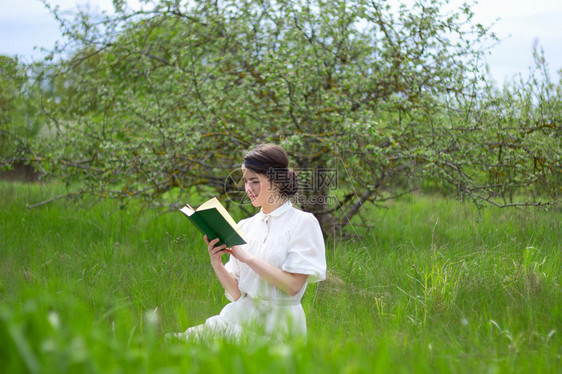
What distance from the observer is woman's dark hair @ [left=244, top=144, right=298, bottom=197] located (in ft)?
9.41

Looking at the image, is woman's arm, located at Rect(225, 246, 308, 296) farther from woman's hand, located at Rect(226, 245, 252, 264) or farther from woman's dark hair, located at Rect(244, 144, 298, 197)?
woman's dark hair, located at Rect(244, 144, 298, 197)

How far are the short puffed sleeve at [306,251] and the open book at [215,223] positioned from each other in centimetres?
30

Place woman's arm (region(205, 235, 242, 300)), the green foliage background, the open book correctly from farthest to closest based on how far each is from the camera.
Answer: the green foliage background → woman's arm (region(205, 235, 242, 300)) → the open book

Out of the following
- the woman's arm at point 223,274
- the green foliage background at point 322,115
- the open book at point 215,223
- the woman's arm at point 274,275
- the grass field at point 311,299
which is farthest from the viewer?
the green foliage background at point 322,115

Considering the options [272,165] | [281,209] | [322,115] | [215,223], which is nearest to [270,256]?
[281,209]

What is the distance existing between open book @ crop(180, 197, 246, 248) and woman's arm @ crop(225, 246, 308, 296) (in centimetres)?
9

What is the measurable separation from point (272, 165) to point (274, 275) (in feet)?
2.19

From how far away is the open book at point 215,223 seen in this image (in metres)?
2.49

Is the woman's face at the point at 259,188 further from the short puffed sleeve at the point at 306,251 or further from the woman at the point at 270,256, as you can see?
the short puffed sleeve at the point at 306,251

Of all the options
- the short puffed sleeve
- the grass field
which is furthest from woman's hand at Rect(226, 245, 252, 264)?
the grass field

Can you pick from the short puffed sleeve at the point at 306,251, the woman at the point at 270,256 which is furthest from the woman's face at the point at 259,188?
the short puffed sleeve at the point at 306,251

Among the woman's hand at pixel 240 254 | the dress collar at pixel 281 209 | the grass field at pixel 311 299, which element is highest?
the dress collar at pixel 281 209

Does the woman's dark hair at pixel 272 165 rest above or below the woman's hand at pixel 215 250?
above

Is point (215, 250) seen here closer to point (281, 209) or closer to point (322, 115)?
point (281, 209)
